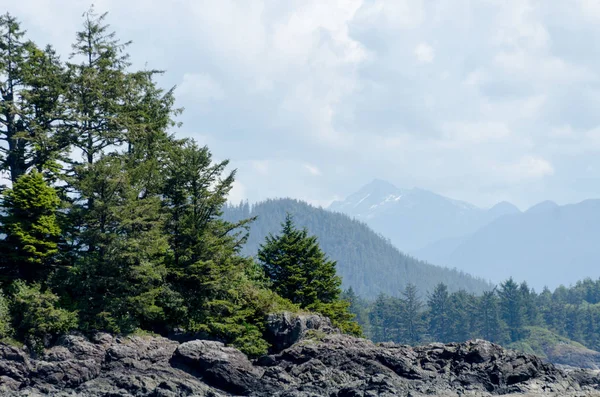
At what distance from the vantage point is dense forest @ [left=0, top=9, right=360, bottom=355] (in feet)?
121

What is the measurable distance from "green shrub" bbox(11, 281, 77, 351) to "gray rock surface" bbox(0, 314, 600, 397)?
0.74m

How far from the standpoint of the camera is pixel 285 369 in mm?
37000

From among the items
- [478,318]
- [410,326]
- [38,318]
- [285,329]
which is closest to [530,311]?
[478,318]

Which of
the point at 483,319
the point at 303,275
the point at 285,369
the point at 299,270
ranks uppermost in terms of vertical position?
the point at 483,319

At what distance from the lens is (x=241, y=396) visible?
34312 millimetres

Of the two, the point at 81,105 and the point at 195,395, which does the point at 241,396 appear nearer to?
the point at 195,395

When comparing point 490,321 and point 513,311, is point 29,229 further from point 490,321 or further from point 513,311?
point 513,311

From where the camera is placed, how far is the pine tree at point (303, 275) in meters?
50.1

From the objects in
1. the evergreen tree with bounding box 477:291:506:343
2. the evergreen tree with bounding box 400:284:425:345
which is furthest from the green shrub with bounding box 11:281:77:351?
the evergreen tree with bounding box 477:291:506:343

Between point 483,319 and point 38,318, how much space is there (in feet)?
368

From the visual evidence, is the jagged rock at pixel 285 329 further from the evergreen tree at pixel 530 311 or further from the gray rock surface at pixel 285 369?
the evergreen tree at pixel 530 311

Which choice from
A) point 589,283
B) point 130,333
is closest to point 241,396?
point 130,333

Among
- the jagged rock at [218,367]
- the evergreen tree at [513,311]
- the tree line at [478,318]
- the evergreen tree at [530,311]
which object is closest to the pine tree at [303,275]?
the jagged rock at [218,367]

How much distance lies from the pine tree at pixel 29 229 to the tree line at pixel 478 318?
93491mm
